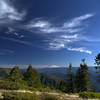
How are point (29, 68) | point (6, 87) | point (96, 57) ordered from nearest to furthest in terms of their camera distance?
point (6, 87), point (96, 57), point (29, 68)

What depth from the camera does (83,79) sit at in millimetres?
38125

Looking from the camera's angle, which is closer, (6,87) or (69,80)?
(6,87)

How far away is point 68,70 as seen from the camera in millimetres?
42781

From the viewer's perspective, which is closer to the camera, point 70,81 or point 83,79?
point 83,79

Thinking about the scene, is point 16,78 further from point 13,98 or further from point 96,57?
point 13,98

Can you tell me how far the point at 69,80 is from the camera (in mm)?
42312

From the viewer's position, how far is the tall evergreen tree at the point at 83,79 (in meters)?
37.8

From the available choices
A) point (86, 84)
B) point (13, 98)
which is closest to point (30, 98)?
point (13, 98)

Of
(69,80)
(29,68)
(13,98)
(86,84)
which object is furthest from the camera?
(29,68)

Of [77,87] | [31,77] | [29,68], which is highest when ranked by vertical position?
[29,68]

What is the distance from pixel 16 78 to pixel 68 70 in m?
20.3

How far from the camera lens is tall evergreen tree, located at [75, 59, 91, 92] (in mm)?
37750

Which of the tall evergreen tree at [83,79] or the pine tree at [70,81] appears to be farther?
the pine tree at [70,81]

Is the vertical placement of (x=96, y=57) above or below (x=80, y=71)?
above
